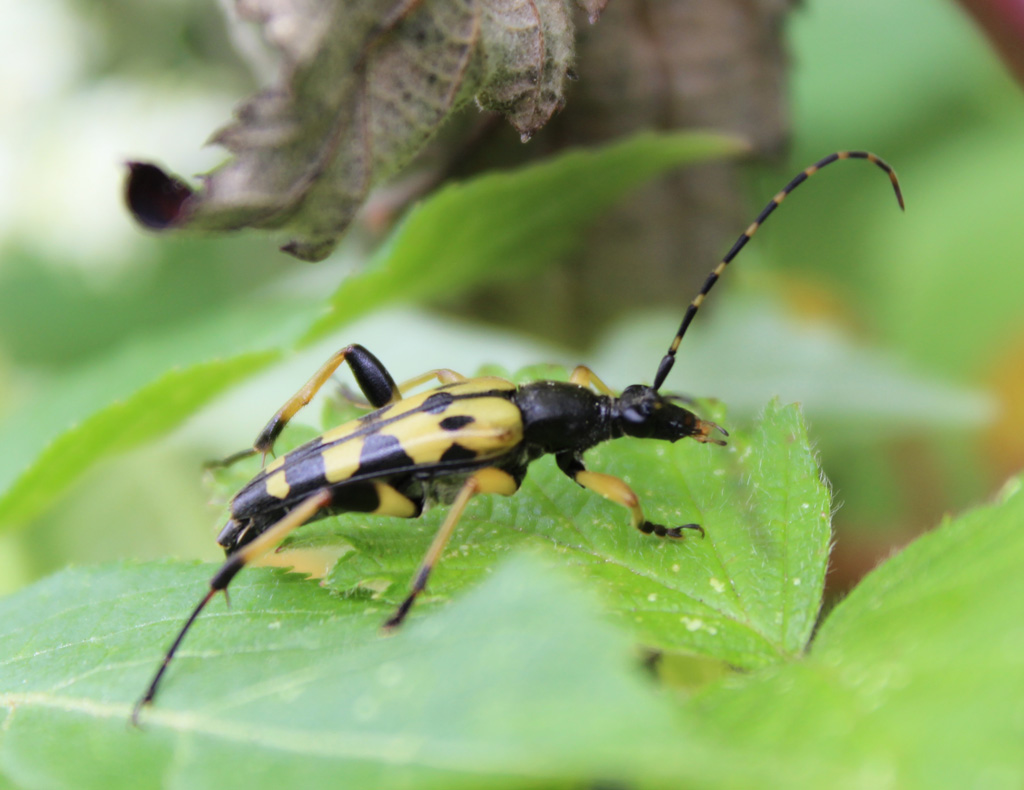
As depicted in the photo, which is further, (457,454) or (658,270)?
(658,270)

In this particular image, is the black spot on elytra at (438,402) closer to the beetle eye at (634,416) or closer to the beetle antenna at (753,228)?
the beetle eye at (634,416)

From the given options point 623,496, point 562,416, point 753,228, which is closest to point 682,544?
point 623,496

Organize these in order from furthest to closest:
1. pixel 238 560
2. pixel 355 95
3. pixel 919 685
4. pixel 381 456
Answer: pixel 381 456 → pixel 238 560 → pixel 355 95 → pixel 919 685

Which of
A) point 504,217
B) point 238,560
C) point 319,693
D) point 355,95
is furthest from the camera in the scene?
point 504,217

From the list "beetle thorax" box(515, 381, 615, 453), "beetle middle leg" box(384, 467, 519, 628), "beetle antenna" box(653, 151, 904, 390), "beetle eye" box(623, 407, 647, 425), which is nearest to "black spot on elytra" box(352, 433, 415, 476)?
"beetle middle leg" box(384, 467, 519, 628)

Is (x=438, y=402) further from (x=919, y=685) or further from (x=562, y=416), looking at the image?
(x=919, y=685)

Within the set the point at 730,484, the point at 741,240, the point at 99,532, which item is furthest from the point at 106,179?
the point at 730,484
